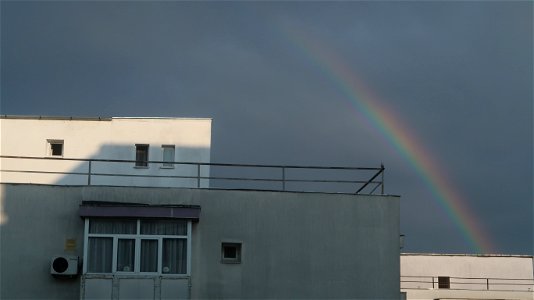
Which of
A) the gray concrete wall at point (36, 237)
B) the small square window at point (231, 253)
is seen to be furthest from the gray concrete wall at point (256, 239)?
the small square window at point (231, 253)

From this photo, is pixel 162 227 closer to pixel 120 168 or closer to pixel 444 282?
pixel 120 168

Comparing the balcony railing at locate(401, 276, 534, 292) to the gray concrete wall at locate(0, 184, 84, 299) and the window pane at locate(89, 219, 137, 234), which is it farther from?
the gray concrete wall at locate(0, 184, 84, 299)

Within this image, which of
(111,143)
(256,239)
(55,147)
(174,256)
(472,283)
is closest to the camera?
(174,256)

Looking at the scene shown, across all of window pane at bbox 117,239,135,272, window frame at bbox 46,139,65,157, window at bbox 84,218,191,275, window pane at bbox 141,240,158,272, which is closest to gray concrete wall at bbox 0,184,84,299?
window at bbox 84,218,191,275

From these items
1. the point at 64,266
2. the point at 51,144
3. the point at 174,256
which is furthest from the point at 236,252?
the point at 51,144

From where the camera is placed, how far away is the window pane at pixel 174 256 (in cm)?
2225

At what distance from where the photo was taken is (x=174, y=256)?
22.4 m

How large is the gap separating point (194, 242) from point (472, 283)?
34782 millimetres

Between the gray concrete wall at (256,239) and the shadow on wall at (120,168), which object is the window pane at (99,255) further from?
the shadow on wall at (120,168)

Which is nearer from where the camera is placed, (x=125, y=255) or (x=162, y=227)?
(x=125, y=255)

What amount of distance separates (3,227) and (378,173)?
1050 cm

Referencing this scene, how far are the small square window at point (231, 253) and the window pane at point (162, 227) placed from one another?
3.91 feet

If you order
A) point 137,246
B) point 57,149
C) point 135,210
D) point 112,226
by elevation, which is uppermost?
point 57,149

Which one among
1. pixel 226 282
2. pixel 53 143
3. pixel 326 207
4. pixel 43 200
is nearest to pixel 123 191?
pixel 43 200
